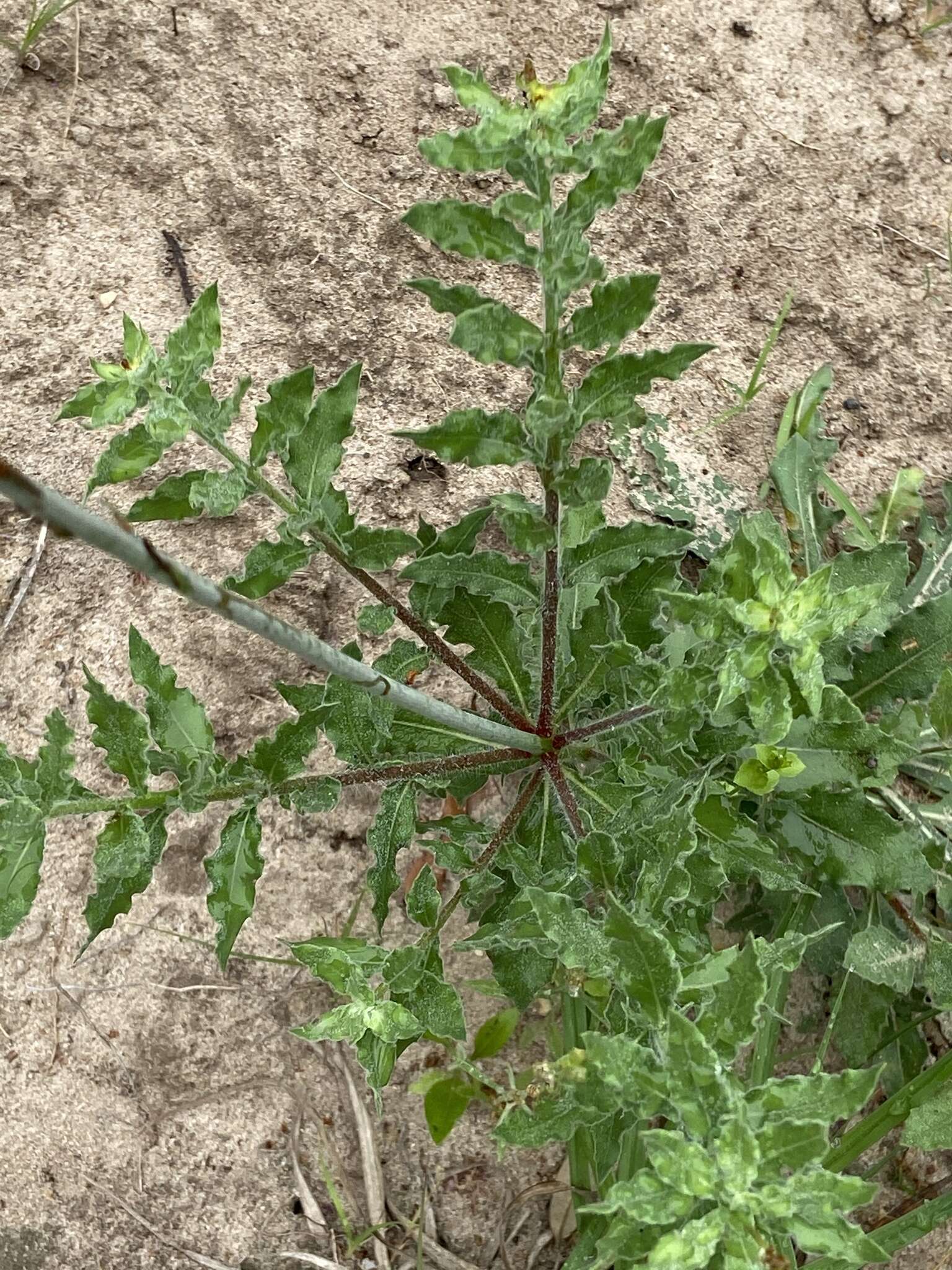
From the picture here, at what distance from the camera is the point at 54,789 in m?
1.86

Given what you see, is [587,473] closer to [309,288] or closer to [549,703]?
[549,703]

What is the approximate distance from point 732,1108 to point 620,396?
1075mm

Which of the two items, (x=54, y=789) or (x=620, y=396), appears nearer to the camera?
(x=620, y=396)

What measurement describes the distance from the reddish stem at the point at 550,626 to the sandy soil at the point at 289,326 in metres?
0.87

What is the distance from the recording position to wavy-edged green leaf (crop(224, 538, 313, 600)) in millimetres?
1884

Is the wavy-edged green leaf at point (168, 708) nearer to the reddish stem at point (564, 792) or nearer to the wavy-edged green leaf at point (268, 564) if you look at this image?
the wavy-edged green leaf at point (268, 564)

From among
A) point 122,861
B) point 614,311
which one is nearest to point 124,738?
point 122,861

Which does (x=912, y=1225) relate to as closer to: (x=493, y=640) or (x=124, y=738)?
(x=493, y=640)

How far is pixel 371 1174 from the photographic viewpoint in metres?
2.66

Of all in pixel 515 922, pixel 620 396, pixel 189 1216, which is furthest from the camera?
pixel 189 1216

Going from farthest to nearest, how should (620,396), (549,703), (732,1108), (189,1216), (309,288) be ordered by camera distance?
1. (309,288)
2. (189,1216)
3. (549,703)
4. (620,396)
5. (732,1108)

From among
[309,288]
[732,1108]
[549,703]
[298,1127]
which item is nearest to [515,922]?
[549,703]

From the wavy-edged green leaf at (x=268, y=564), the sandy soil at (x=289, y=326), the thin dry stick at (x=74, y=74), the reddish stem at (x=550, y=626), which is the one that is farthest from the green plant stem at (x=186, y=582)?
the thin dry stick at (x=74, y=74)

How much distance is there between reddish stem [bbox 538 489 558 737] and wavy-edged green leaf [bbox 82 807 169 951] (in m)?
0.76
